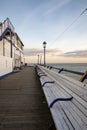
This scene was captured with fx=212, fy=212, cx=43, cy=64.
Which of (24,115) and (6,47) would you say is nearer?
(24,115)

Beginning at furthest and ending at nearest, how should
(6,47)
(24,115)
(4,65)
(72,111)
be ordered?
1. (6,47)
2. (4,65)
3. (24,115)
4. (72,111)

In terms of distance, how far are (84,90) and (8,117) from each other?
264 centimetres

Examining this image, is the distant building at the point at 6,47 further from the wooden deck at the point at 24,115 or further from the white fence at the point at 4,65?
the wooden deck at the point at 24,115

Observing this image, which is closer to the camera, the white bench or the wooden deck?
the white bench

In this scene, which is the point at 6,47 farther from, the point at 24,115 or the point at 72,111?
the point at 72,111

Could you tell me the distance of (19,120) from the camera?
17.9ft

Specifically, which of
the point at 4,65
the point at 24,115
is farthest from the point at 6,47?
the point at 24,115

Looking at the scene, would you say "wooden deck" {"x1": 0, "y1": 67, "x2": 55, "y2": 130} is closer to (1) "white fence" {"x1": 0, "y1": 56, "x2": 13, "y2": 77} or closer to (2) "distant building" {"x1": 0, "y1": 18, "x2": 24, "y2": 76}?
(1) "white fence" {"x1": 0, "y1": 56, "x2": 13, "y2": 77}

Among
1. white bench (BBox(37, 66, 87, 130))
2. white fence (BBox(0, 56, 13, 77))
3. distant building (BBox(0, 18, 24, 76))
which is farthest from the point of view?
distant building (BBox(0, 18, 24, 76))

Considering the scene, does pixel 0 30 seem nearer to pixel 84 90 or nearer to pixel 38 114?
pixel 38 114

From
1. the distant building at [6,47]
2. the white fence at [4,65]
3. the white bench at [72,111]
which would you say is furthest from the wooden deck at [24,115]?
the distant building at [6,47]

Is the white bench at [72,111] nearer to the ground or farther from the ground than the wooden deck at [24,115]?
farther from the ground

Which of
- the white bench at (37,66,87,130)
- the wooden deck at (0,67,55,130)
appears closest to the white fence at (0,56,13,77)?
the wooden deck at (0,67,55,130)

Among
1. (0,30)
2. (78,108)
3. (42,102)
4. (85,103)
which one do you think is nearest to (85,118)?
(85,103)
